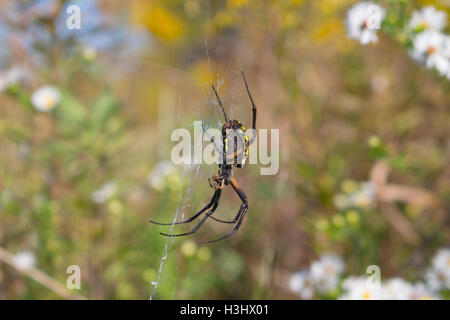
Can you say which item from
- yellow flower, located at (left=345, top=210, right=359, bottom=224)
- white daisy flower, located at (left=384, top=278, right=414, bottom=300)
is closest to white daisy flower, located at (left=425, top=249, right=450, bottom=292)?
white daisy flower, located at (left=384, top=278, right=414, bottom=300)

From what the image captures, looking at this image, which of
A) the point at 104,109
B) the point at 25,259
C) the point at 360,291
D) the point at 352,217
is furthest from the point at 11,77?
the point at 360,291

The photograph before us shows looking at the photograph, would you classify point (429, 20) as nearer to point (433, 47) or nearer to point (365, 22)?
point (433, 47)

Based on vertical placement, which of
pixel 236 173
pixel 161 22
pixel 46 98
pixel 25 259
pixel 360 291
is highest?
pixel 161 22

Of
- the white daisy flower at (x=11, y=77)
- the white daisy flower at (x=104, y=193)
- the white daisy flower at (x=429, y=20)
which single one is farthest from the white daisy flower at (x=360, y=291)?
the white daisy flower at (x=11, y=77)

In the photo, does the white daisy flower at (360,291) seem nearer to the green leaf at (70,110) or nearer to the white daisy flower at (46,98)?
the green leaf at (70,110)

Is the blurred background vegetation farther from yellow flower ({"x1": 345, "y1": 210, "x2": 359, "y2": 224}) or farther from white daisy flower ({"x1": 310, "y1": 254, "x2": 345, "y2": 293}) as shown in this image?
white daisy flower ({"x1": 310, "y1": 254, "x2": 345, "y2": 293})

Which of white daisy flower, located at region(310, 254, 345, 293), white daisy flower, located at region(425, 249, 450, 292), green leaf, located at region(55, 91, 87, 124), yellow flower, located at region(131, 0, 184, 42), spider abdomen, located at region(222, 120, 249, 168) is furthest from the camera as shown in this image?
yellow flower, located at region(131, 0, 184, 42)
